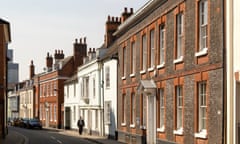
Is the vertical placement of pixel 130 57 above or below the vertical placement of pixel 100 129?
above

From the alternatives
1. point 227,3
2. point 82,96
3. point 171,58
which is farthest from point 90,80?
point 227,3

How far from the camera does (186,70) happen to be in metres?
23.6

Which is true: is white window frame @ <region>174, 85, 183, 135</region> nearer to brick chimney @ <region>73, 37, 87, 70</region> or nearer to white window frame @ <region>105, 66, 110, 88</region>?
white window frame @ <region>105, 66, 110, 88</region>

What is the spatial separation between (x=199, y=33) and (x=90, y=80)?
99.9 ft

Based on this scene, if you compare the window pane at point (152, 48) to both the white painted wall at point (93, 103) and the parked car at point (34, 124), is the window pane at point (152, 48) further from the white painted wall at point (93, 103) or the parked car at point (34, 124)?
the parked car at point (34, 124)

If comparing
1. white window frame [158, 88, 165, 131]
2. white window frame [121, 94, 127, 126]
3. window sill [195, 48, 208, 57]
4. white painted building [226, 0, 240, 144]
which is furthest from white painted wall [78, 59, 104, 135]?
white painted building [226, 0, 240, 144]

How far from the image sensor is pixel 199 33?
869 inches

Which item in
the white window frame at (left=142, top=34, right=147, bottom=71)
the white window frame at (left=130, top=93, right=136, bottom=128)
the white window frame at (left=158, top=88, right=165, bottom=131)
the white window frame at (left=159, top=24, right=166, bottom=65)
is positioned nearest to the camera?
the white window frame at (left=158, top=88, right=165, bottom=131)

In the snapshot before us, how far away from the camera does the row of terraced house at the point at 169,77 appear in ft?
63.5

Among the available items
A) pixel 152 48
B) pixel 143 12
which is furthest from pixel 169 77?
pixel 143 12

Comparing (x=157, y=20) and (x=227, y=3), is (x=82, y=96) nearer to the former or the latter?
(x=157, y=20)

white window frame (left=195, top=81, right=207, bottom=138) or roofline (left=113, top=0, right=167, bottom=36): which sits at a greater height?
roofline (left=113, top=0, right=167, bottom=36)

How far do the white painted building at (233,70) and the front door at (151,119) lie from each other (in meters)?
10.4

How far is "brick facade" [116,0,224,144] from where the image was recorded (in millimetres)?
19938
